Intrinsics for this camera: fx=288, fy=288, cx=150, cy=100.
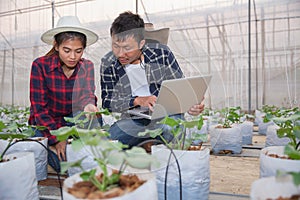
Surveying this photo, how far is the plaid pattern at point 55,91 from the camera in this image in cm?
155

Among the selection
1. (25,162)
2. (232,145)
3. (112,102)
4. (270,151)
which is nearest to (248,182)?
(270,151)

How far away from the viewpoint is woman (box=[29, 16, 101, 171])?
1.46 meters

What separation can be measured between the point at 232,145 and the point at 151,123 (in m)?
0.74

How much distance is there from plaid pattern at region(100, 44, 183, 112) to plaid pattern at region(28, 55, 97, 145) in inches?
4.2

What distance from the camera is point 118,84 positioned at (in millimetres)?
1633

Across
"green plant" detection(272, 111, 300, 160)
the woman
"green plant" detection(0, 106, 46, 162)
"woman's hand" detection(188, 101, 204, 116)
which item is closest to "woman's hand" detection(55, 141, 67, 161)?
the woman

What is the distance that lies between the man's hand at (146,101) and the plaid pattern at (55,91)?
1.02 ft

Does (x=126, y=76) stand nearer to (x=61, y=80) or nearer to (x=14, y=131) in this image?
(x=61, y=80)

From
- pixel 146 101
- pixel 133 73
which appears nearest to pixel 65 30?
pixel 133 73

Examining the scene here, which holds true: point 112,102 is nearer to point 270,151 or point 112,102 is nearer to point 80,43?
point 80,43

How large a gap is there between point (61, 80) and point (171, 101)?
75 cm

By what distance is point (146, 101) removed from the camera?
1.35 meters

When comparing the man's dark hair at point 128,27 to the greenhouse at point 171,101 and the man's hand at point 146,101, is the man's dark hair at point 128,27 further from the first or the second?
the man's hand at point 146,101

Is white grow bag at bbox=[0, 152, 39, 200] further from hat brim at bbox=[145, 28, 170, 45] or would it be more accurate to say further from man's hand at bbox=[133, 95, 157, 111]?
hat brim at bbox=[145, 28, 170, 45]
